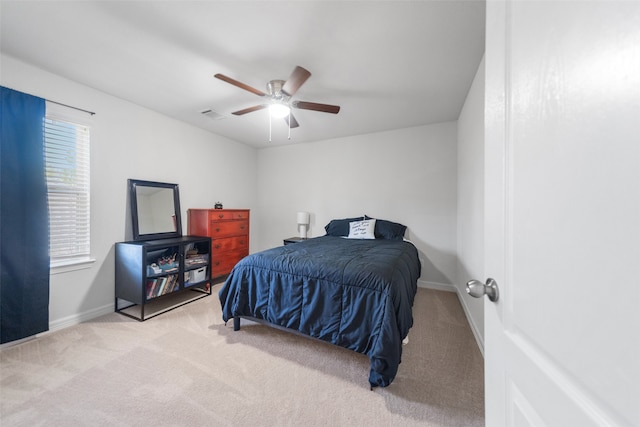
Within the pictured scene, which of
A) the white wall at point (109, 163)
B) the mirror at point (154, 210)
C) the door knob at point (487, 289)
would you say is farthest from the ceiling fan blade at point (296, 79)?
the mirror at point (154, 210)

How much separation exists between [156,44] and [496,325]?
8.93 ft

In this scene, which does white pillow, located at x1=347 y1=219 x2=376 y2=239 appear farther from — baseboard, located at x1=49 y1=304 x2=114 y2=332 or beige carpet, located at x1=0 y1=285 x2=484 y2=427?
baseboard, located at x1=49 y1=304 x2=114 y2=332

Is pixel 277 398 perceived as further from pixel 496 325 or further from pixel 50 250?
pixel 50 250

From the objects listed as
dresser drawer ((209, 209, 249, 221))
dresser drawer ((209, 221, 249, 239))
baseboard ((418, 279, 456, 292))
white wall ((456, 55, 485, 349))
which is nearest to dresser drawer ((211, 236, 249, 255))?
dresser drawer ((209, 221, 249, 239))

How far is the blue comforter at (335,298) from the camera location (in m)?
1.59

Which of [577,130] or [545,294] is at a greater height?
[577,130]

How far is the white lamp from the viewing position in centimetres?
427

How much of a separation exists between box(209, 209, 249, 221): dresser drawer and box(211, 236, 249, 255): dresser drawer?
321 millimetres

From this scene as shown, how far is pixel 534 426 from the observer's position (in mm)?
491

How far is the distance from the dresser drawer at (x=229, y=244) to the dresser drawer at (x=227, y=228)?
0.07 meters

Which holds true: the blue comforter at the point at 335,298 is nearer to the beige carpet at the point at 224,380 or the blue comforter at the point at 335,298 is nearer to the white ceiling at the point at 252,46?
the beige carpet at the point at 224,380

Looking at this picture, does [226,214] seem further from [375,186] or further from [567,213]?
[567,213]

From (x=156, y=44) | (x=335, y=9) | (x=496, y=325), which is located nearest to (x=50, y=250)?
(x=156, y=44)

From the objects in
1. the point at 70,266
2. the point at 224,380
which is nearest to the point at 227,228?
the point at 70,266
